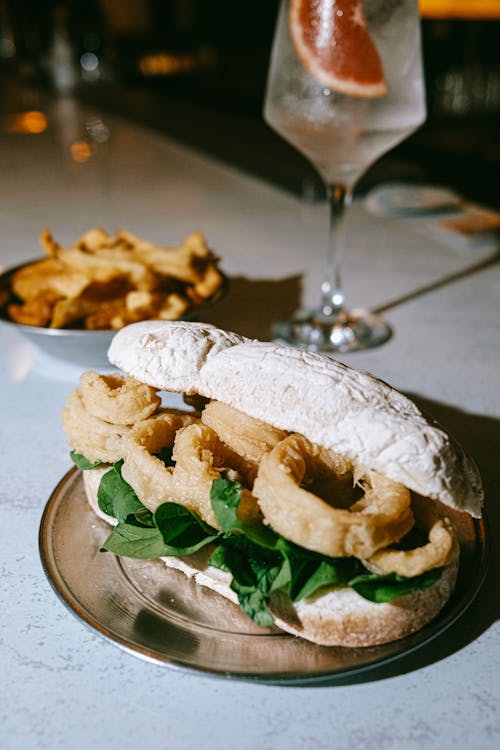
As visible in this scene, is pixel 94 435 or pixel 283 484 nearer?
pixel 283 484

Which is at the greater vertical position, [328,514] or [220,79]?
[220,79]

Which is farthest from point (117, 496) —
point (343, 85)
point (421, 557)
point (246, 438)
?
point (343, 85)

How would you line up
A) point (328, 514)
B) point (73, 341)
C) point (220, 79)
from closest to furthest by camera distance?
point (328, 514), point (73, 341), point (220, 79)

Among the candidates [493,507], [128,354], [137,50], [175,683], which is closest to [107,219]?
Answer: [128,354]

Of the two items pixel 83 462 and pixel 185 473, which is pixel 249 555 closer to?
pixel 185 473

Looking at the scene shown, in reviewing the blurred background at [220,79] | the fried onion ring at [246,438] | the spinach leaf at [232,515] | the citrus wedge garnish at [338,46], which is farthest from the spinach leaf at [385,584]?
the blurred background at [220,79]

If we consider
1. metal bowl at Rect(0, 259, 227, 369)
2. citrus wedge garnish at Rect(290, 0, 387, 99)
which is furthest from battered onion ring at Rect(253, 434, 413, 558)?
citrus wedge garnish at Rect(290, 0, 387, 99)
